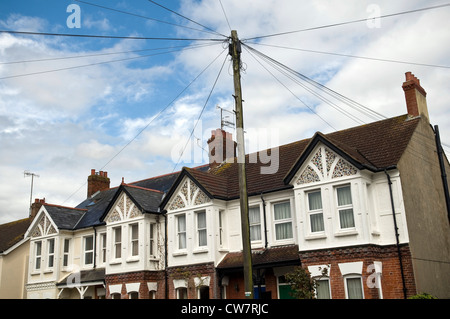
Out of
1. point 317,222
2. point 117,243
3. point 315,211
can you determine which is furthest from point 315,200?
point 117,243

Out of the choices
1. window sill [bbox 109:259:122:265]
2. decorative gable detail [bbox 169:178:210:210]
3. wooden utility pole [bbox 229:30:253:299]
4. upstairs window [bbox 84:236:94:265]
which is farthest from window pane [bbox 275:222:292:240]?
upstairs window [bbox 84:236:94:265]

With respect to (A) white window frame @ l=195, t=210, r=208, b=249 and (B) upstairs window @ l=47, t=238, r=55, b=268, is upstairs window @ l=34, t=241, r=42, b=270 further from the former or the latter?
(A) white window frame @ l=195, t=210, r=208, b=249

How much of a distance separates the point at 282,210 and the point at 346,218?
3.81 metres

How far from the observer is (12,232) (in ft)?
129

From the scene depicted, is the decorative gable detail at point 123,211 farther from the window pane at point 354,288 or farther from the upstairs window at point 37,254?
the window pane at point 354,288

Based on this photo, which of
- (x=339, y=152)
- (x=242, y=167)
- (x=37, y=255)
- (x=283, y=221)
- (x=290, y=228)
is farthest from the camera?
(x=37, y=255)

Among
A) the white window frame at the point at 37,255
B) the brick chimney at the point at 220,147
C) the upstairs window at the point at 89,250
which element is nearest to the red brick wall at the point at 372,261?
the brick chimney at the point at 220,147

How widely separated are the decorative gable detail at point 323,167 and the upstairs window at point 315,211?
67 centimetres

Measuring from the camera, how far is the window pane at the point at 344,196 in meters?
20.0

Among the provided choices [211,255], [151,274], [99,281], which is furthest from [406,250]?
[99,281]

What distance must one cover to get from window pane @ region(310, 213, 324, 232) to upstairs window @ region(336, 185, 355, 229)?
36.6 inches

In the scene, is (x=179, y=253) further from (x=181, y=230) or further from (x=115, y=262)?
(x=115, y=262)

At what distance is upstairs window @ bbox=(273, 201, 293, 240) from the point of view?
2242 cm

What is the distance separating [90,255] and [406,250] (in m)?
20.1
